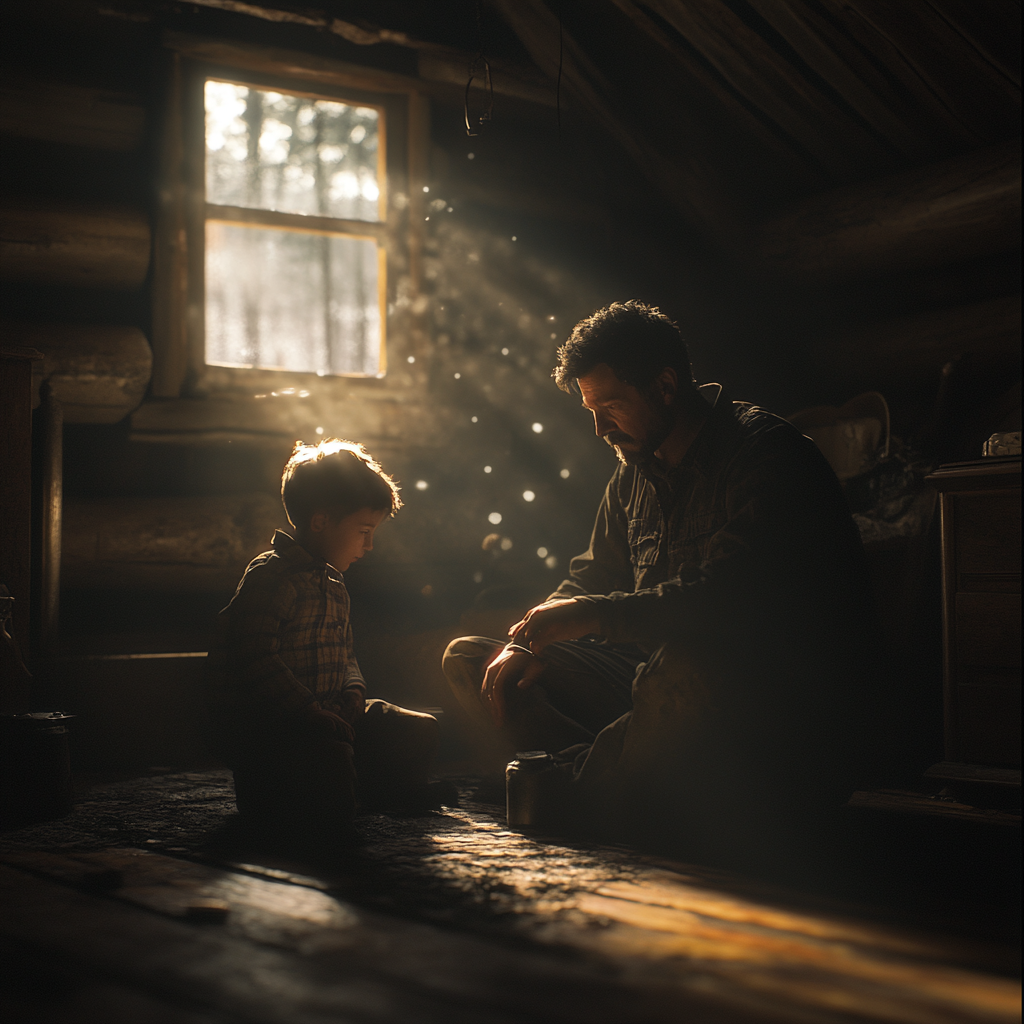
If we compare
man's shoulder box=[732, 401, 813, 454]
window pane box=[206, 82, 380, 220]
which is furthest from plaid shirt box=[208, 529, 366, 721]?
window pane box=[206, 82, 380, 220]

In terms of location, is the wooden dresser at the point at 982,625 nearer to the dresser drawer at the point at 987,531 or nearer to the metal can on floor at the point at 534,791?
the dresser drawer at the point at 987,531

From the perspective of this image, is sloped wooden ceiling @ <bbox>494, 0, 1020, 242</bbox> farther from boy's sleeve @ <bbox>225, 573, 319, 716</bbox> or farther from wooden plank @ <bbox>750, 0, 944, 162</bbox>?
boy's sleeve @ <bbox>225, 573, 319, 716</bbox>

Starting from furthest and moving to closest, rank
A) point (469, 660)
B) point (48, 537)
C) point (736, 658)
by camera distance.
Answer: point (48, 537), point (469, 660), point (736, 658)

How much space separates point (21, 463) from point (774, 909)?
9.08 feet

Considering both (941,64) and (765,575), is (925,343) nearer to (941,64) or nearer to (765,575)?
(941,64)

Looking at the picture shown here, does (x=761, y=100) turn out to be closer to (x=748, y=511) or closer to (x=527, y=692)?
(x=748, y=511)

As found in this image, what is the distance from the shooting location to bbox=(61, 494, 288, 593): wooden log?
4316 millimetres

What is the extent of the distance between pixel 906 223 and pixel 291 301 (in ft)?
9.17

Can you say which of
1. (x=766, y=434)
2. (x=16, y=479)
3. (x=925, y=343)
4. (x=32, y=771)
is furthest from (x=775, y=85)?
(x=32, y=771)

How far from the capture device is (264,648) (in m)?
2.71

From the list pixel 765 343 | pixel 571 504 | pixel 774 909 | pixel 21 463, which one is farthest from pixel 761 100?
pixel 774 909

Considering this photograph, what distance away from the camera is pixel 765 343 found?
5238mm

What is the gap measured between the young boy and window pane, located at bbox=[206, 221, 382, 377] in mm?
1703

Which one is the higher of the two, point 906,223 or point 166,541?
point 906,223
